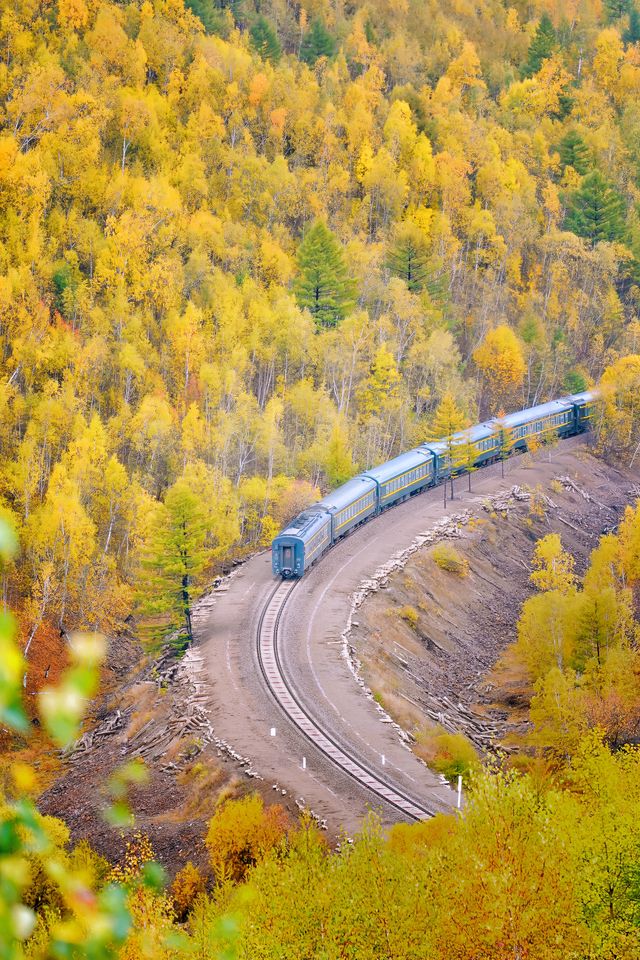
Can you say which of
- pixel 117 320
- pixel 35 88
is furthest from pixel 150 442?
pixel 35 88

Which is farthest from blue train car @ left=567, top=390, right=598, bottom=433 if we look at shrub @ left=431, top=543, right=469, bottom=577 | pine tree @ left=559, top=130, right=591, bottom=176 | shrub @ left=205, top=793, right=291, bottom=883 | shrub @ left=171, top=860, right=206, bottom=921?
shrub @ left=171, top=860, right=206, bottom=921

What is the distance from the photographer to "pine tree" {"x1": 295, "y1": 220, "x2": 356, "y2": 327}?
86.4 m

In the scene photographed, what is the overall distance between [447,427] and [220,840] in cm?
5065

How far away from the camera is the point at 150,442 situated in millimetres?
68812

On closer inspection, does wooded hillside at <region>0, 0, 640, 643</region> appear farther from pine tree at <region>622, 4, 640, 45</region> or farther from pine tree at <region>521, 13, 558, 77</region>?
pine tree at <region>622, 4, 640, 45</region>

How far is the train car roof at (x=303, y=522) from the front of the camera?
52375 millimetres

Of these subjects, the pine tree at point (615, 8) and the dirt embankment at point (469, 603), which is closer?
the dirt embankment at point (469, 603)

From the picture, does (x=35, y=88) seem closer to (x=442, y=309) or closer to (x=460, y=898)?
(x=442, y=309)

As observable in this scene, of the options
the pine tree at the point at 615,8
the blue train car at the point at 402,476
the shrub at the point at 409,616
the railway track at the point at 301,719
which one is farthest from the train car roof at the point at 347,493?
the pine tree at the point at 615,8

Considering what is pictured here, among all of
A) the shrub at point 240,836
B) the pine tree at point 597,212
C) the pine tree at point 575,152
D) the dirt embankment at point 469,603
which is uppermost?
the pine tree at point 575,152

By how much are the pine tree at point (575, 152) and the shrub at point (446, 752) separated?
328 feet

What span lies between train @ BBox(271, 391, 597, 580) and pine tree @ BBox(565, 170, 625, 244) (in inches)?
1163

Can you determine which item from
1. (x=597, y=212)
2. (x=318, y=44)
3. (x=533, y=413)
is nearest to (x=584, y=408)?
(x=533, y=413)

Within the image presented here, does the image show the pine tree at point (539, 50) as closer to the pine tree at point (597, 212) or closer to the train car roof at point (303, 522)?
the pine tree at point (597, 212)
